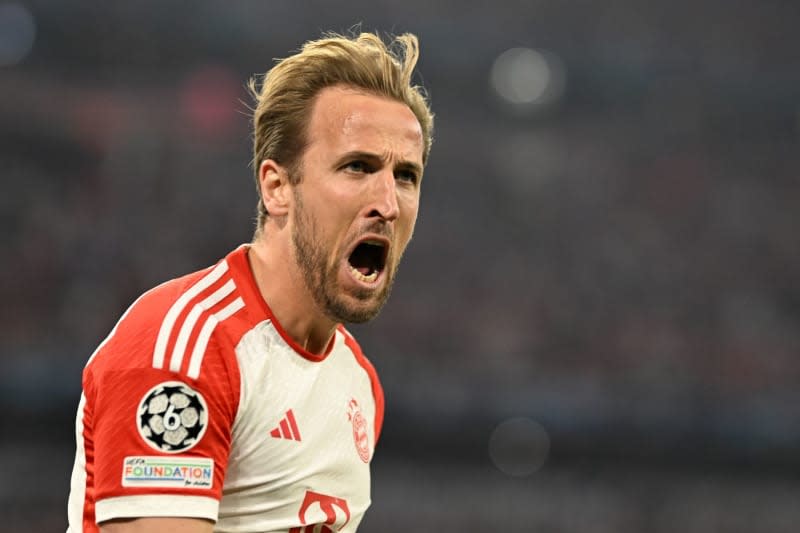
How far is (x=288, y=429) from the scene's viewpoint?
238cm

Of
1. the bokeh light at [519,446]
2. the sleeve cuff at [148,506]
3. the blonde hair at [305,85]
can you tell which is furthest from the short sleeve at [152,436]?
the bokeh light at [519,446]

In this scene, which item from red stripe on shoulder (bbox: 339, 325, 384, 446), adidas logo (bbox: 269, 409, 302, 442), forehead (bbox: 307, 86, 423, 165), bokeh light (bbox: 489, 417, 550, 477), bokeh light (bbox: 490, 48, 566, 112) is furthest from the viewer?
bokeh light (bbox: 490, 48, 566, 112)

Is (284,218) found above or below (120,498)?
above

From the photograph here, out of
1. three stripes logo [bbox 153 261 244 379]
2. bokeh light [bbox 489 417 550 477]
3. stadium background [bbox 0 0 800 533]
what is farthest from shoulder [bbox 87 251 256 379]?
bokeh light [bbox 489 417 550 477]

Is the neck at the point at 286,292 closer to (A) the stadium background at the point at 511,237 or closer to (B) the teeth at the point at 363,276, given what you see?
(B) the teeth at the point at 363,276

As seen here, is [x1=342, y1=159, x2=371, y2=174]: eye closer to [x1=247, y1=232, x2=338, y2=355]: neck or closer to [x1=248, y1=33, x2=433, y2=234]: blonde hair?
[x1=248, y1=33, x2=433, y2=234]: blonde hair

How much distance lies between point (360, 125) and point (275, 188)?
259mm

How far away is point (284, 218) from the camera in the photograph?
2.55 metres

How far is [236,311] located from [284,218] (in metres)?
0.28

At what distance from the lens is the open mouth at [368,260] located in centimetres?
252

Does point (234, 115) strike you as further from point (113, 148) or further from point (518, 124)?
point (518, 124)

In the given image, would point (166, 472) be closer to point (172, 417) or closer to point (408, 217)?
point (172, 417)

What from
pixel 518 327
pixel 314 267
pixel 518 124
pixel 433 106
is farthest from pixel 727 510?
pixel 314 267

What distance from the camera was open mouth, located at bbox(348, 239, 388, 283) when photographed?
2.52m
